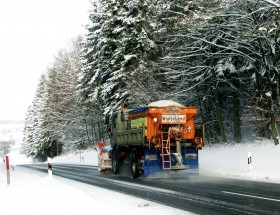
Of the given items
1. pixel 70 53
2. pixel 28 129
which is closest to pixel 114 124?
pixel 70 53

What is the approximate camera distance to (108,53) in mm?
33094

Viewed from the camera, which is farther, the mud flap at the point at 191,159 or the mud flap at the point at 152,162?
the mud flap at the point at 191,159

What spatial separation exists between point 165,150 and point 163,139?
43 cm

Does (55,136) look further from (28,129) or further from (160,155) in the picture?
(160,155)

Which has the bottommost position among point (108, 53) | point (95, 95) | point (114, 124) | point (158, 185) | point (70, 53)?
point (158, 185)

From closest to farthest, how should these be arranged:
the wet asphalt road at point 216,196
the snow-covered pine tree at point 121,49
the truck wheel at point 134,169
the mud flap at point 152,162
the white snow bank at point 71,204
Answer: the wet asphalt road at point 216,196 → the white snow bank at point 71,204 → the mud flap at point 152,162 → the truck wheel at point 134,169 → the snow-covered pine tree at point 121,49

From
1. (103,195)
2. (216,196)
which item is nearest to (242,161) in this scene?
(216,196)

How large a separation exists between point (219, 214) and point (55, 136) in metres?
57.4

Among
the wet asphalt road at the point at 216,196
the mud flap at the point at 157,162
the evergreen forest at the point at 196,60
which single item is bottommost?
the wet asphalt road at the point at 216,196

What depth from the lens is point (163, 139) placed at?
16.6 metres

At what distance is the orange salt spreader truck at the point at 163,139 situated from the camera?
16.5 m

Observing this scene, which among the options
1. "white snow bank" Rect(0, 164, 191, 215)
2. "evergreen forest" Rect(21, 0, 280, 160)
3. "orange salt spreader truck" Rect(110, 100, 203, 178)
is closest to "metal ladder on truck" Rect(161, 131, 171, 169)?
"orange salt spreader truck" Rect(110, 100, 203, 178)

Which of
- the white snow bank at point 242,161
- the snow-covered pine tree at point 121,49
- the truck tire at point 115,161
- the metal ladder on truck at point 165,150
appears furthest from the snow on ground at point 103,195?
the snow-covered pine tree at point 121,49

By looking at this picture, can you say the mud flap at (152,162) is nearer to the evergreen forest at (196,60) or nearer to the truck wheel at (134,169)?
the truck wheel at (134,169)
